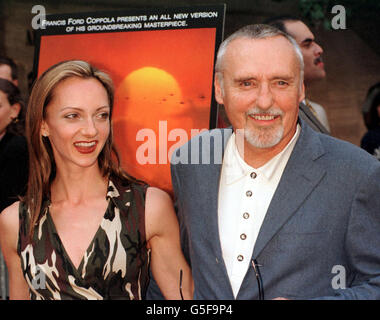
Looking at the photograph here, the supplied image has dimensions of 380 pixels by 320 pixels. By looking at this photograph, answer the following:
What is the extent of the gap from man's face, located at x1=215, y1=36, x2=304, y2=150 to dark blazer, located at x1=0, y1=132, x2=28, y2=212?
1.23m

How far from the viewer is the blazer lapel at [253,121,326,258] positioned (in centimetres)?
187

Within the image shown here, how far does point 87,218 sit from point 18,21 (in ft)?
6.60

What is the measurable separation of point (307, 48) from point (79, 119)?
135cm

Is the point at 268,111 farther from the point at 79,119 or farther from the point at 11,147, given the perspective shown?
the point at 11,147

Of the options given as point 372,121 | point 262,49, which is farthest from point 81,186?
point 372,121

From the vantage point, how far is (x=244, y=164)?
2.02 metres

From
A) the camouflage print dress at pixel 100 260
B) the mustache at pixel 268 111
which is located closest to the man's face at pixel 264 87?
the mustache at pixel 268 111

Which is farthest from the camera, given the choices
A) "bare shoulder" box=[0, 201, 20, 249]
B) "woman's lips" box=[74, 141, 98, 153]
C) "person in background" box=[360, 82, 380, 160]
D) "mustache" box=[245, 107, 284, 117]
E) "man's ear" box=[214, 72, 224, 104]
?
"person in background" box=[360, 82, 380, 160]

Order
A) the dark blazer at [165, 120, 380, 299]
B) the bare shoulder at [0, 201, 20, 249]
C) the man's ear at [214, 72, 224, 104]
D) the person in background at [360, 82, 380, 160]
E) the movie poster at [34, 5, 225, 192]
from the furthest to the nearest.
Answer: the person in background at [360, 82, 380, 160]
the movie poster at [34, 5, 225, 192]
the bare shoulder at [0, 201, 20, 249]
the man's ear at [214, 72, 224, 104]
the dark blazer at [165, 120, 380, 299]

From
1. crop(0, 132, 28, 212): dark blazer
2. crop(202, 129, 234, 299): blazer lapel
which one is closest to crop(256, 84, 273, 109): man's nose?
crop(202, 129, 234, 299): blazer lapel

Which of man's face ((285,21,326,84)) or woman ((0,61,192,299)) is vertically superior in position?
man's face ((285,21,326,84))

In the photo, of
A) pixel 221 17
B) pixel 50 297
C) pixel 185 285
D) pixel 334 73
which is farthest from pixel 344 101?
pixel 50 297

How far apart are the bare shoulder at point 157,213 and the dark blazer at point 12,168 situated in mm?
711

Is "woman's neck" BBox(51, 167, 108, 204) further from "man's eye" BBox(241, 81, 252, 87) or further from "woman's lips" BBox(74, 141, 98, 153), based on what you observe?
"man's eye" BBox(241, 81, 252, 87)
